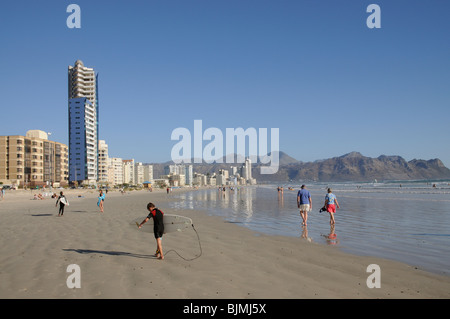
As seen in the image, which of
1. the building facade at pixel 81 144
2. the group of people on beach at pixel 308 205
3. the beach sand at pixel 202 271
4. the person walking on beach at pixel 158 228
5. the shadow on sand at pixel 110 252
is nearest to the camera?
the beach sand at pixel 202 271

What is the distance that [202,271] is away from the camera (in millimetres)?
Answer: 7668

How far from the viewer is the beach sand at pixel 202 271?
616cm

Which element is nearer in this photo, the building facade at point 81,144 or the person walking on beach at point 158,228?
the person walking on beach at point 158,228

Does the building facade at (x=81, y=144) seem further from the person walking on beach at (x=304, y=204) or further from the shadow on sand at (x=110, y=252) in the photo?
the shadow on sand at (x=110, y=252)

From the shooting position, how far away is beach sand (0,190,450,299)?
6.16 metres

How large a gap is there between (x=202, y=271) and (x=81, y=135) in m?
139

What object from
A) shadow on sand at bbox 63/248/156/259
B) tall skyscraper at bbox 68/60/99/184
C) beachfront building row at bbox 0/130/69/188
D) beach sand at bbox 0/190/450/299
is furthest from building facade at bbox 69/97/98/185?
shadow on sand at bbox 63/248/156/259

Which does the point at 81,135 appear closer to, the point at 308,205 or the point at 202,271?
the point at 308,205

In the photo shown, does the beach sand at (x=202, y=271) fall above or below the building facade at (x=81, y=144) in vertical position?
below

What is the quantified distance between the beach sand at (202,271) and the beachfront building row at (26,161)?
326 feet

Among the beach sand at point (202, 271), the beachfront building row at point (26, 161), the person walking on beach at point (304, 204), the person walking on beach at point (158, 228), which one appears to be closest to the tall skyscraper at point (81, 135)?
the beachfront building row at point (26, 161)

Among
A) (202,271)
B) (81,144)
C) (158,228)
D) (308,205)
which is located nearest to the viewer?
(202,271)

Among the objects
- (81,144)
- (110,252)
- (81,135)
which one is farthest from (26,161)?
(110,252)
